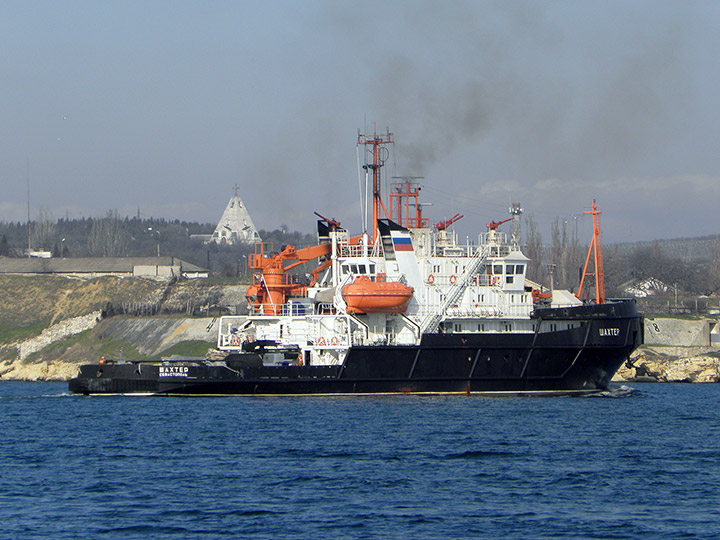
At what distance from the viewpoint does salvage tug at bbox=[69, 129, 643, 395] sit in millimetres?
41125

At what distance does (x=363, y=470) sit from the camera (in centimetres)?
2500

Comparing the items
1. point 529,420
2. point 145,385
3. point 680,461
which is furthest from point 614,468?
point 145,385

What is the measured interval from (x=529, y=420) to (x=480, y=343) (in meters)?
7.53

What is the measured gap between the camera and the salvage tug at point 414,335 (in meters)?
41.1

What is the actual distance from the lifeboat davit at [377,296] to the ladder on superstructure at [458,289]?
122 cm

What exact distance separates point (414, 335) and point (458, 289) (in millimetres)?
2647

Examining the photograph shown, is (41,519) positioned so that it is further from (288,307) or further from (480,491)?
(288,307)

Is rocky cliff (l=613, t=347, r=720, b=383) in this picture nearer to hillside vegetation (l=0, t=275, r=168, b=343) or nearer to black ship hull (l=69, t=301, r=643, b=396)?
black ship hull (l=69, t=301, r=643, b=396)

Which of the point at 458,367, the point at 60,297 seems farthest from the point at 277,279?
the point at 60,297

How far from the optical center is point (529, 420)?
111 feet

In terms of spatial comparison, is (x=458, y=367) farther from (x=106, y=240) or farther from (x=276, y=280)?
(x=106, y=240)

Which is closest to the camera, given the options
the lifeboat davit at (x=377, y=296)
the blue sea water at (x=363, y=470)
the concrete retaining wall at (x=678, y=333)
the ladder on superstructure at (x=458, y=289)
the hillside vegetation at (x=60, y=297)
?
the blue sea water at (x=363, y=470)

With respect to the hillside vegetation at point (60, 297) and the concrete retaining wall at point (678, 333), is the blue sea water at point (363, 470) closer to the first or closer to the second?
the concrete retaining wall at point (678, 333)

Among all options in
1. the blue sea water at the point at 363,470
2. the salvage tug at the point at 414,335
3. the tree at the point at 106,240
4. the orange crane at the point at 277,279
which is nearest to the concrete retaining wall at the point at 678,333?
the salvage tug at the point at 414,335
